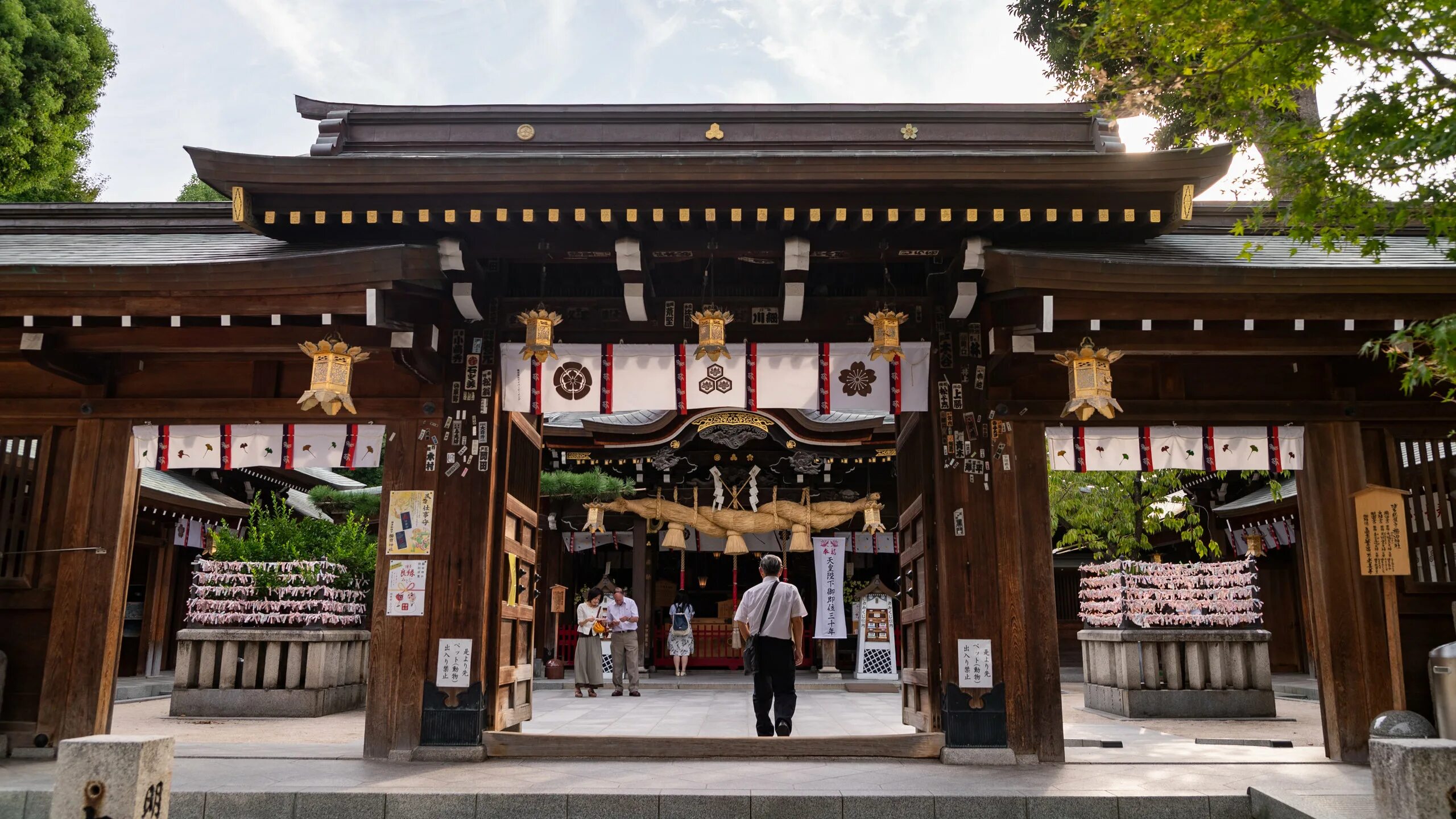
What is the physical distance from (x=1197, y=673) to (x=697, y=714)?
21.2ft

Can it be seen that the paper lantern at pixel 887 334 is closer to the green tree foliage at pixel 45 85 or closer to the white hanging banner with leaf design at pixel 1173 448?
the white hanging banner with leaf design at pixel 1173 448

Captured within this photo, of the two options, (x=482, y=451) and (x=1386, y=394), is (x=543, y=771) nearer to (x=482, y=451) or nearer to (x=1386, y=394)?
(x=482, y=451)

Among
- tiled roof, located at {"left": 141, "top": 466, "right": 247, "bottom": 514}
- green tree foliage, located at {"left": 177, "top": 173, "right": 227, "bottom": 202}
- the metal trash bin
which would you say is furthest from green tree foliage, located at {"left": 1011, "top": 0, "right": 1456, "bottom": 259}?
green tree foliage, located at {"left": 177, "top": 173, "right": 227, "bottom": 202}

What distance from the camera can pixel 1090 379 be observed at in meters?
7.70

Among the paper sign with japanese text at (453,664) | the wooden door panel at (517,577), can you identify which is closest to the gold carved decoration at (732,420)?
the wooden door panel at (517,577)

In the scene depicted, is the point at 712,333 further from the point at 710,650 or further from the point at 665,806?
the point at 710,650

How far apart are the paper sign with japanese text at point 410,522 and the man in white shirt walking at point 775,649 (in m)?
3.04

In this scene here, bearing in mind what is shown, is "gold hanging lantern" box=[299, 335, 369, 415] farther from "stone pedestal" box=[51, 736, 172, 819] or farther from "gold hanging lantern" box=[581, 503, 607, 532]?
"gold hanging lantern" box=[581, 503, 607, 532]

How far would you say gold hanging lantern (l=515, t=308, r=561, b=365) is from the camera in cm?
829

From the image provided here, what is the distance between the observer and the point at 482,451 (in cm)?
849

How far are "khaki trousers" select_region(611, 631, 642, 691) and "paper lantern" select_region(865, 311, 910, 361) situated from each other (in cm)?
932

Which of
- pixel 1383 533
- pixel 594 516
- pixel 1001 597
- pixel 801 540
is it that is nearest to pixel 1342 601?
pixel 1383 533

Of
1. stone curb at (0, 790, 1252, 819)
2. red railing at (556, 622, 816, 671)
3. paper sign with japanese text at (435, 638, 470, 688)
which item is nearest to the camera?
stone curb at (0, 790, 1252, 819)

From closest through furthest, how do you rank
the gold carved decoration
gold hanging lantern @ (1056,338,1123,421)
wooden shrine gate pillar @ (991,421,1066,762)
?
1. gold hanging lantern @ (1056,338,1123,421)
2. wooden shrine gate pillar @ (991,421,1066,762)
3. the gold carved decoration
